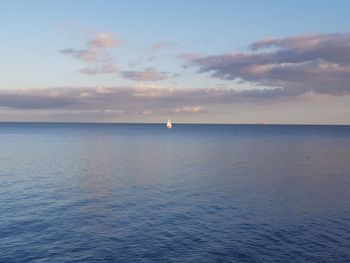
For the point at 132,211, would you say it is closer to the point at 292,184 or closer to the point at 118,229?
the point at 118,229

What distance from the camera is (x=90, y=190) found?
7088 centimetres

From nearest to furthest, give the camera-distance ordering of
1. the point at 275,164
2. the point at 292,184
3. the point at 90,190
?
1. the point at 90,190
2. the point at 292,184
3. the point at 275,164

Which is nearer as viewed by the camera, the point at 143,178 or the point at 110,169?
the point at 143,178

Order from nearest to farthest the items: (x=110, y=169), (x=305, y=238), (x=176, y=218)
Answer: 1. (x=305, y=238)
2. (x=176, y=218)
3. (x=110, y=169)

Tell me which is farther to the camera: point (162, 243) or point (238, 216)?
point (238, 216)

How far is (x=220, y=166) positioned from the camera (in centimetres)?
10550

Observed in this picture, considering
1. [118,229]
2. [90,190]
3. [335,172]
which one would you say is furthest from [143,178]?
[335,172]

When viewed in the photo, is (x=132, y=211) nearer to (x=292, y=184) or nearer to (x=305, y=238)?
(x=305, y=238)

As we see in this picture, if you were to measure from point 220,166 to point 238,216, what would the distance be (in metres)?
51.6

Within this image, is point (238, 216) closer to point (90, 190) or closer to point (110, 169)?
point (90, 190)

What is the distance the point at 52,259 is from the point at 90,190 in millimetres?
33543

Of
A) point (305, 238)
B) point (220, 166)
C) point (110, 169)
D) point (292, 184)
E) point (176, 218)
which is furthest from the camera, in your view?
point (220, 166)

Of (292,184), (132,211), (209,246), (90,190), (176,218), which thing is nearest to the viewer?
(209,246)

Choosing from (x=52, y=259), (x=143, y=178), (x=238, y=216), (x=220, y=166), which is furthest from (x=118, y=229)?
(x=220, y=166)
